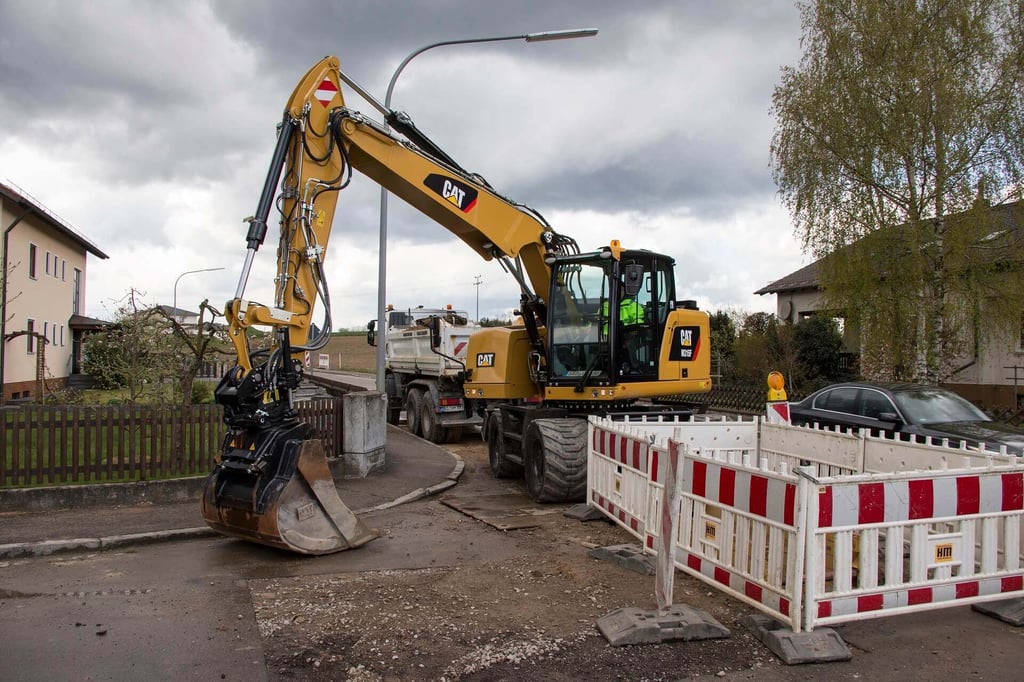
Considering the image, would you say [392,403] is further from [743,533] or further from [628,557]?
[743,533]

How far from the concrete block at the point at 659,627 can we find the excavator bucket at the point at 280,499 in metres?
3.06

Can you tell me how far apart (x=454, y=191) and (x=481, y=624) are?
5.89 m

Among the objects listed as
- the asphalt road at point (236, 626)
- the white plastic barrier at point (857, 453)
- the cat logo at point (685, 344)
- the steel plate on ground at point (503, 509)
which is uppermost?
the cat logo at point (685, 344)

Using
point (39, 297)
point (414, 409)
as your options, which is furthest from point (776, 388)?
point (39, 297)

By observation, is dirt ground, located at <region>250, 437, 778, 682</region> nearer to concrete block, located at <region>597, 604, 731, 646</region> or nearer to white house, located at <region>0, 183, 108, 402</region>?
concrete block, located at <region>597, 604, 731, 646</region>

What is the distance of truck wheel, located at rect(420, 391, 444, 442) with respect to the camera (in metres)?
16.8

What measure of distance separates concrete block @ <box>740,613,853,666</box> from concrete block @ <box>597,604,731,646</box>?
30cm

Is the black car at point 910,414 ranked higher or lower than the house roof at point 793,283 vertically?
lower

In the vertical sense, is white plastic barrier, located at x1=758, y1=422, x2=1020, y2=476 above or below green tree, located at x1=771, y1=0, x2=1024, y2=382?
below

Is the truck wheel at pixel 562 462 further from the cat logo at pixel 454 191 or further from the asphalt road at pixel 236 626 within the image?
the cat logo at pixel 454 191

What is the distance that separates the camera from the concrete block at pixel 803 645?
4.65 metres

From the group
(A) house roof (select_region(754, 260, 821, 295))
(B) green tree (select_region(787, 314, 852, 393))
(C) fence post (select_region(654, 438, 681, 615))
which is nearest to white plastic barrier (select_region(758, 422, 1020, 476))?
(C) fence post (select_region(654, 438, 681, 615))

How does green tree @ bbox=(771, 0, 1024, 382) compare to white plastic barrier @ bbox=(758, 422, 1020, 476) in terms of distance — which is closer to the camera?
white plastic barrier @ bbox=(758, 422, 1020, 476)

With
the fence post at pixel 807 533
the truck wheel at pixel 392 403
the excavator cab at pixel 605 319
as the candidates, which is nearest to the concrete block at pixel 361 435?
the excavator cab at pixel 605 319
